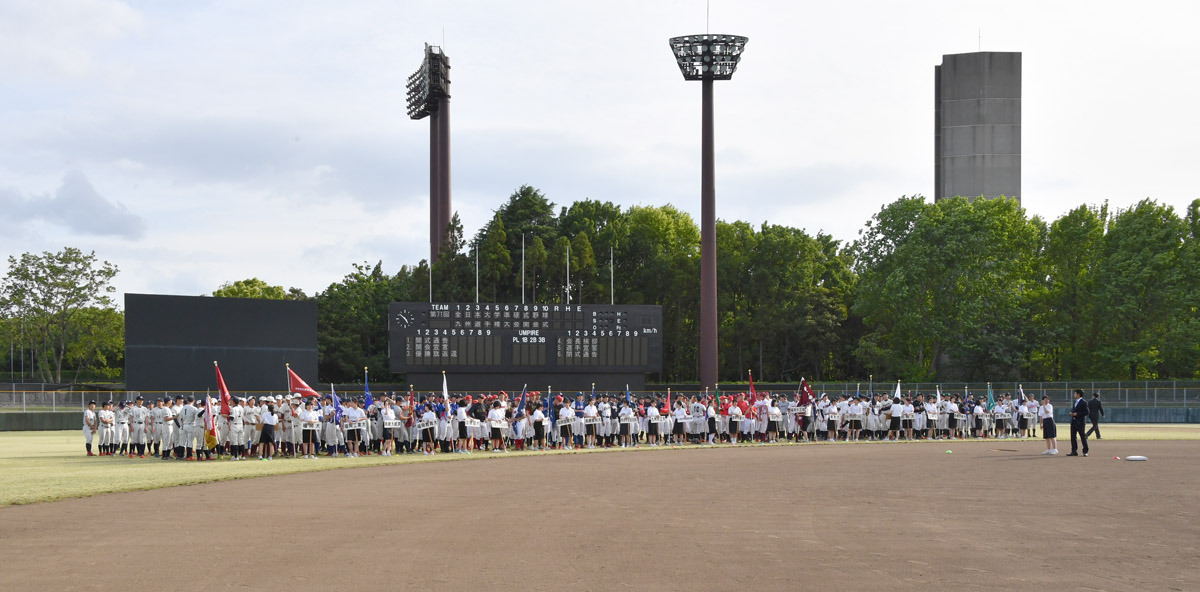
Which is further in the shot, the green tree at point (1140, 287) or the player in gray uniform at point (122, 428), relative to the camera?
the green tree at point (1140, 287)

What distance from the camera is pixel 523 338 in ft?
164

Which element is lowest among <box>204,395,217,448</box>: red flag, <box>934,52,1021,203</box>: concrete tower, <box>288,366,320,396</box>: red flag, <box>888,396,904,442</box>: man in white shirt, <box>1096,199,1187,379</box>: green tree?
<box>888,396,904,442</box>: man in white shirt

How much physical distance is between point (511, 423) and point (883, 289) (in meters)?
43.6

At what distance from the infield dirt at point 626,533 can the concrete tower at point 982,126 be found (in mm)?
64916

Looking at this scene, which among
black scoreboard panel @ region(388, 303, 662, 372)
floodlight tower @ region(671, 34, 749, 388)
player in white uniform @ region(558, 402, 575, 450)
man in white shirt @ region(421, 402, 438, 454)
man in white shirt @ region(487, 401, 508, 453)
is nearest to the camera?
man in white shirt @ region(421, 402, 438, 454)

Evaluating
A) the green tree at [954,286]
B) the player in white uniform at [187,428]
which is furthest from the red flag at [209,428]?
the green tree at [954,286]

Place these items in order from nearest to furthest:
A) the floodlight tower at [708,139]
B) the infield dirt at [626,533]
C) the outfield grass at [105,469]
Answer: the infield dirt at [626,533], the outfield grass at [105,469], the floodlight tower at [708,139]

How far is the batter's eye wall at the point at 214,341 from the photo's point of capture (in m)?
44.5

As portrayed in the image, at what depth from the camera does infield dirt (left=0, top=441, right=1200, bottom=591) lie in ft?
36.8

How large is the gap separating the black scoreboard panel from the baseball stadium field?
22.7 m

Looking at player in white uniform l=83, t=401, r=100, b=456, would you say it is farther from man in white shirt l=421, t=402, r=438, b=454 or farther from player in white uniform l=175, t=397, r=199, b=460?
man in white shirt l=421, t=402, r=438, b=454

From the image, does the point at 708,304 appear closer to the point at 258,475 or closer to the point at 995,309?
the point at 995,309

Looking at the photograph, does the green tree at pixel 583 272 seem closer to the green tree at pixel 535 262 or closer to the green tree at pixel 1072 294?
the green tree at pixel 535 262

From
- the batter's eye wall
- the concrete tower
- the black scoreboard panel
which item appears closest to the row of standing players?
the black scoreboard panel
